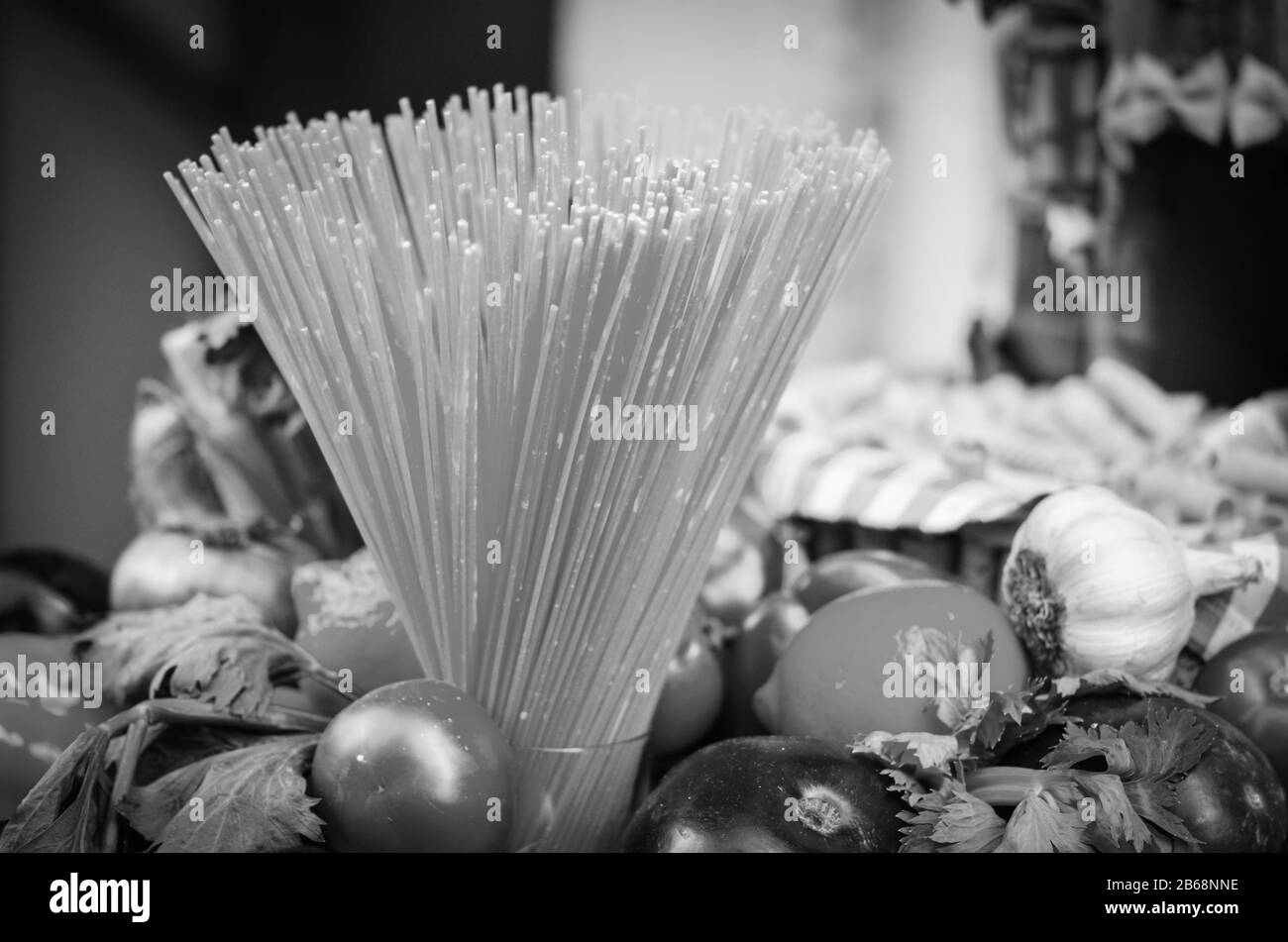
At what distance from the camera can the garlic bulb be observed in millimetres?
629

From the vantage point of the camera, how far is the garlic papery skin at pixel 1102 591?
629 millimetres

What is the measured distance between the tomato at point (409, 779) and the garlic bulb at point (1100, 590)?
31 cm

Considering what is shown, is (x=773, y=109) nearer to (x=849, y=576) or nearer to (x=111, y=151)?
(x=111, y=151)

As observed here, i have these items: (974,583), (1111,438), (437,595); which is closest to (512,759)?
(437,595)

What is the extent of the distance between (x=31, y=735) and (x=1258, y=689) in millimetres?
624

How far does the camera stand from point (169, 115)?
166cm

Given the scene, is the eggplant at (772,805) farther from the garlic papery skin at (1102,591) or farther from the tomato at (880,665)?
the garlic papery skin at (1102,591)

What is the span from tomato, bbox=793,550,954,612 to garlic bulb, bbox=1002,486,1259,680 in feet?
0.27

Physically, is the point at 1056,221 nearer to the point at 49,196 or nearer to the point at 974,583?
the point at 974,583

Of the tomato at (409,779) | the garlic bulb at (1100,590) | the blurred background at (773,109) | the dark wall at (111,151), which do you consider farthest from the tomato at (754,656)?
the dark wall at (111,151)

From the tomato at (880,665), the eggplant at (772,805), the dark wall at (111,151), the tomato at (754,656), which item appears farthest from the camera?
the dark wall at (111,151)
